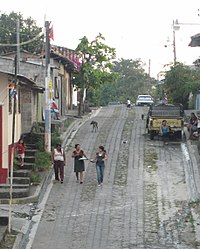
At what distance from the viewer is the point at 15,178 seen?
19844 mm

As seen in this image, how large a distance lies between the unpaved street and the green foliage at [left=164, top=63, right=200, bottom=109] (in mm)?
14591

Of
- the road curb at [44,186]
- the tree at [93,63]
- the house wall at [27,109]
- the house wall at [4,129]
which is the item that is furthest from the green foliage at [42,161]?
the tree at [93,63]

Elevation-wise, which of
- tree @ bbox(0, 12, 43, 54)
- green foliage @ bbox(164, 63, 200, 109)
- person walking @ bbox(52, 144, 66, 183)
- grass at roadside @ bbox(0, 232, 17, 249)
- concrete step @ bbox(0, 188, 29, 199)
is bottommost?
grass at roadside @ bbox(0, 232, 17, 249)

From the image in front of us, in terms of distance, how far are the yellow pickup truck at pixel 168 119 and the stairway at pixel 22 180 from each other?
7.89 m

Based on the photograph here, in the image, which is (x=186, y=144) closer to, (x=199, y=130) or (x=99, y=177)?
(x=199, y=130)

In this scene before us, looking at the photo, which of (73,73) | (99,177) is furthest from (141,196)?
(73,73)

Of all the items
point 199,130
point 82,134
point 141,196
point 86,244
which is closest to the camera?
point 86,244

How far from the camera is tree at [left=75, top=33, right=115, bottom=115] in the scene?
36938 millimetres

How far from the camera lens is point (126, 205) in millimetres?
17859

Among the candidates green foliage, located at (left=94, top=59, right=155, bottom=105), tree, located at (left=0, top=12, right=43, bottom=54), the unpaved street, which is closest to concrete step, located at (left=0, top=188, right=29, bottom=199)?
the unpaved street

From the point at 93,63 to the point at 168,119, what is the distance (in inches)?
449

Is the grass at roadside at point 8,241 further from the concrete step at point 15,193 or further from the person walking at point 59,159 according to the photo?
the person walking at point 59,159

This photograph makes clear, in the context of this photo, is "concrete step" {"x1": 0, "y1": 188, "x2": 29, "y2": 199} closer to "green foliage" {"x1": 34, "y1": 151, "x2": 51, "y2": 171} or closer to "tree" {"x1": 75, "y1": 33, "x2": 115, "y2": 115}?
"green foliage" {"x1": 34, "y1": 151, "x2": 51, "y2": 171}

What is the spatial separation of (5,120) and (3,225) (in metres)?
5.48
